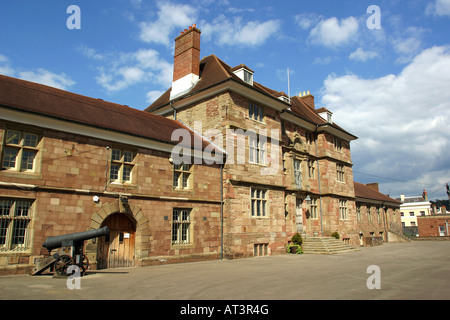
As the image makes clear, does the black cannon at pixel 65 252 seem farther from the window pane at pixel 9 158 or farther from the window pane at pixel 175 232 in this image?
the window pane at pixel 175 232

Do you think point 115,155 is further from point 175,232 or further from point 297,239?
point 297,239

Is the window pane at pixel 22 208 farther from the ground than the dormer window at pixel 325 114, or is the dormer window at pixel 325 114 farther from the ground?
the dormer window at pixel 325 114

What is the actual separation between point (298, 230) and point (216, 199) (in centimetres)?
948

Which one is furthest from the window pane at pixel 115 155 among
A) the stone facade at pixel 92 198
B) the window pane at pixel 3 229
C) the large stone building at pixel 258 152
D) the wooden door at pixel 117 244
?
the large stone building at pixel 258 152

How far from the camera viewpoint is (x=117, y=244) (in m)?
14.5

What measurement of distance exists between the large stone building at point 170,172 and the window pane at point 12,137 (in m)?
0.06

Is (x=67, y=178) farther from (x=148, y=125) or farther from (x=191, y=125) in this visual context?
(x=191, y=125)

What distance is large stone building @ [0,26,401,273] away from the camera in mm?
12016

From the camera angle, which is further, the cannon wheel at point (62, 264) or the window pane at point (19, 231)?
the window pane at point (19, 231)

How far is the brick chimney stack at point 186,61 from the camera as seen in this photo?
2267 cm

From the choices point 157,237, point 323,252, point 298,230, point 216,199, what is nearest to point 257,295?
point 157,237

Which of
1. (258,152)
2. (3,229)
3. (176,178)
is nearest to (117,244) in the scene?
(176,178)

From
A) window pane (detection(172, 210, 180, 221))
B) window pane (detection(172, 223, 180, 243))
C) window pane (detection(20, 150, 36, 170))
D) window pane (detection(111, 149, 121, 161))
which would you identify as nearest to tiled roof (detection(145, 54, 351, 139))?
window pane (detection(111, 149, 121, 161))

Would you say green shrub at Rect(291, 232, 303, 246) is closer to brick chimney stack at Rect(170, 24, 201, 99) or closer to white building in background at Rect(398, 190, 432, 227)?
brick chimney stack at Rect(170, 24, 201, 99)
